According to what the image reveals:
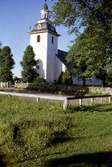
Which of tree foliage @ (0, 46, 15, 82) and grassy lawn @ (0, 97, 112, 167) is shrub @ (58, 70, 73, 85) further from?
grassy lawn @ (0, 97, 112, 167)

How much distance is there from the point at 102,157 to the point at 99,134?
3730 millimetres

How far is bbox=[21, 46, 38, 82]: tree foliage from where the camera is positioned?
68.4 meters

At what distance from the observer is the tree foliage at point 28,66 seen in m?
68.4

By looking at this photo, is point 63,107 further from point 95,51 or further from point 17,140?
point 17,140

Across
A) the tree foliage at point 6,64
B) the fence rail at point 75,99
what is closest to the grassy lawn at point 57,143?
the fence rail at point 75,99

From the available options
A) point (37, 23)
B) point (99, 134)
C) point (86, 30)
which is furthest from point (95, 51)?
point (37, 23)

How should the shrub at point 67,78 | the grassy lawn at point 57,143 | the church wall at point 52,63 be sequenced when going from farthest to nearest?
the church wall at point 52,63
the shrub at point 67,78
the grassy lawn at point 57,143

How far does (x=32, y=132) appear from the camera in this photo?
14320 millimetres

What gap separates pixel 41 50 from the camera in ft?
250

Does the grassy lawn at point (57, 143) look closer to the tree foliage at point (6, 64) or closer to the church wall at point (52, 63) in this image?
the tree foliage at point (6, 64)

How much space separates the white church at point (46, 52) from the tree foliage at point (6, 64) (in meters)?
6.70

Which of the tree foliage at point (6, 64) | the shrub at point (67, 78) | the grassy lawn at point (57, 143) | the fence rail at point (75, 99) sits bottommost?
the grassy lawn at point (57, 143)

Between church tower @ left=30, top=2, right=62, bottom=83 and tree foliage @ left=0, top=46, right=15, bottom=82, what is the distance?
22.0 ft

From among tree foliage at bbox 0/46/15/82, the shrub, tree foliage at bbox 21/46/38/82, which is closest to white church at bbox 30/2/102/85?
the shrub
